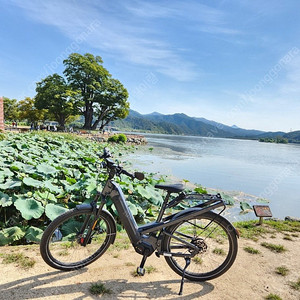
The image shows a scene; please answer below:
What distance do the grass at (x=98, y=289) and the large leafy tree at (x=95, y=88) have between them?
3798cm

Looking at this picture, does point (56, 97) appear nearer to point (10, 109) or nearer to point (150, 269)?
point (10, 109)

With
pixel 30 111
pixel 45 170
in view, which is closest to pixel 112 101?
pixel 30 111

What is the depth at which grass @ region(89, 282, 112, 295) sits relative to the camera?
229 centimetres

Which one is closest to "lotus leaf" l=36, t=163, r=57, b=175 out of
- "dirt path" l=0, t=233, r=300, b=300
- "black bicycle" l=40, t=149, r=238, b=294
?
"dirt path" l=0, t=233, r=300, b=300

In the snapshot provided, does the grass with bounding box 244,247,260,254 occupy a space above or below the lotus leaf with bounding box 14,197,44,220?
below

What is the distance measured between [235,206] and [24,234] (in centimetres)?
593

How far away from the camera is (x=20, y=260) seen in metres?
2.71

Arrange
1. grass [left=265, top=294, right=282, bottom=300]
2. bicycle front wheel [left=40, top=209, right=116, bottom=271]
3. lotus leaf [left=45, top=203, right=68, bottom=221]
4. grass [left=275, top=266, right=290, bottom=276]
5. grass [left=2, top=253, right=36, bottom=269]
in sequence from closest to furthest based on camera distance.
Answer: grass [left=265, top=294, right=282, bottom=300] → bicycle front wheel [left=40, top=209, right=116, bottom=271] → grass [left=2, top=253, right=36, bottom=269] → grass [left=275, top=266, right=290, bottom=276] → lotus leaf [left=45, top=203, right=68, bottom=221]

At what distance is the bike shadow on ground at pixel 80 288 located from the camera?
7.25 feet

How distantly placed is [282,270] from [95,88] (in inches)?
1600

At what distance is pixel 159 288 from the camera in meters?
2.45

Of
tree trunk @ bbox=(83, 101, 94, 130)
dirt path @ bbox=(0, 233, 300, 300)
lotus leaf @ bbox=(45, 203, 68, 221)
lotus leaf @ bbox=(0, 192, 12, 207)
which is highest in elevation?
tree trunk @ bbox=(83, 101, 94, 130)

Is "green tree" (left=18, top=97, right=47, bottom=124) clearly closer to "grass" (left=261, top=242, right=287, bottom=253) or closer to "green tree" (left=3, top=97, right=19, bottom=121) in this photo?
"green tree" (left=3, top=97, right=19, bottom=121)

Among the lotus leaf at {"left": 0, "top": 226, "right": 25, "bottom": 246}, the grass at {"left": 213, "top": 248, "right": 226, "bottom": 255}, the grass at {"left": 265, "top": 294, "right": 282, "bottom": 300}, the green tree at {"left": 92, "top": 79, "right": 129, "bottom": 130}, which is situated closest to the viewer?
the grass at {"left": 265, "top": 294, "right": 282, "bottom": 300}
